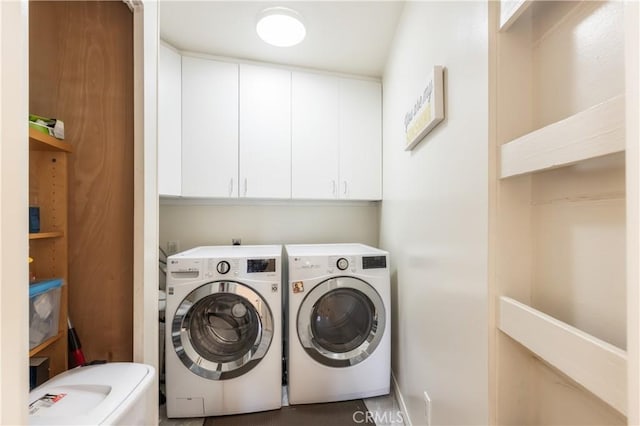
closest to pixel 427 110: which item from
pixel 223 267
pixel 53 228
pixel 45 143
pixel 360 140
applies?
pixel 360 140

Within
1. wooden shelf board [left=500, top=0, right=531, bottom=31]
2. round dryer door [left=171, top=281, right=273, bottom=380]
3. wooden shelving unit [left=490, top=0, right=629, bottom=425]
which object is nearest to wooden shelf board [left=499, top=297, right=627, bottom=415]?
wooden shelving unit [left=490, top=0, right=629, bottom=425]

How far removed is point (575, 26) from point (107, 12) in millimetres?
1611

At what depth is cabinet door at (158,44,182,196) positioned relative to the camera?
65.7 inches

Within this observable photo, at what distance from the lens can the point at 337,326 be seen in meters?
1.63

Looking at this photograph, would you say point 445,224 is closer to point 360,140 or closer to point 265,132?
point 360,140

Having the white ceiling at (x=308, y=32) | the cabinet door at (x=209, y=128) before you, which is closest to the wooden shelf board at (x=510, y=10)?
the white ceiling at (x=308, y=32)

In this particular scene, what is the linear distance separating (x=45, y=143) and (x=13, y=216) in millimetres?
814

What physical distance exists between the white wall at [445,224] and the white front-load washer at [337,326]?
6.0 inches

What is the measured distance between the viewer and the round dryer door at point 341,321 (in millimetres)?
1527

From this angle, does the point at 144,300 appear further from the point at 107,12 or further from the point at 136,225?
the point at 107,12

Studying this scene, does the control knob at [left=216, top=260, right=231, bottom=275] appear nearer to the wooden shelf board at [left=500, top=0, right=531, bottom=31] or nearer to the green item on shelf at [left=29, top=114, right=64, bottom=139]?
the green item on shelf at [left=29, top=114, right=64, bottom=139]

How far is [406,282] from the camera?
148cm

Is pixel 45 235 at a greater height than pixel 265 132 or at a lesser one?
lesser

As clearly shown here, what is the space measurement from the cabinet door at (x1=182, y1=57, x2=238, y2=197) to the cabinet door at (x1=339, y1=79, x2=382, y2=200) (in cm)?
88
